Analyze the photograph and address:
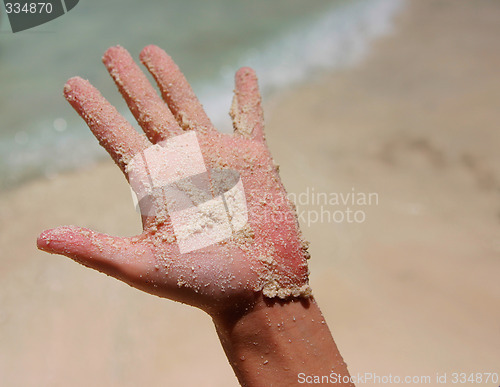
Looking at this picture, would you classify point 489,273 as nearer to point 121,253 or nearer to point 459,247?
point 459,247

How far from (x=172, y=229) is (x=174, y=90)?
0.40 meters

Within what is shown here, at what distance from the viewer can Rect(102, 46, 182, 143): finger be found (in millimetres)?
972

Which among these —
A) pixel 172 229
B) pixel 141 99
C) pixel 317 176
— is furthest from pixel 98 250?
pixel 317 176

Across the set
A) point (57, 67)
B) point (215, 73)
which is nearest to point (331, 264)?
point (215, 73)

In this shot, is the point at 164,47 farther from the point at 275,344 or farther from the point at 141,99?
the point at 275,344

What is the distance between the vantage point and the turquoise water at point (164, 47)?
2.53 m

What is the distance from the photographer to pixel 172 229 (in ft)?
2.78

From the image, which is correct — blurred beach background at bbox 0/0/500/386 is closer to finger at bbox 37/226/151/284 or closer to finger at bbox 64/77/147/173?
finger at bbox 37/226/151/284

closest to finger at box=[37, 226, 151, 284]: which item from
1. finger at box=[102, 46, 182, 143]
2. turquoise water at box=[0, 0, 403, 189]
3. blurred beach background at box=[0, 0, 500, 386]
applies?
finger at box=[102, 46, 182, 143]

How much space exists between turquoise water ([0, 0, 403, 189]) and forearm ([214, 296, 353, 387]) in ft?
5.69

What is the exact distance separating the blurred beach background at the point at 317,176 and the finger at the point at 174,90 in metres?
0.89

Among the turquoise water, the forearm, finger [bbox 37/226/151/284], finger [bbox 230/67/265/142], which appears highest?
the turquoise water

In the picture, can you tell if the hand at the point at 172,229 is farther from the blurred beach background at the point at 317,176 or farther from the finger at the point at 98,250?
the blurred beach background at the point at 317,176

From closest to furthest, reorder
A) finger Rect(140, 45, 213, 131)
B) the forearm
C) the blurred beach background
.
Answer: the forearm
finger Rect(140, 45, 213, 131)
the blurred beach background
